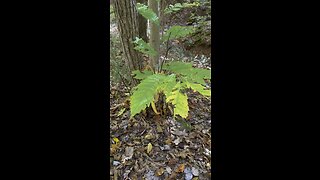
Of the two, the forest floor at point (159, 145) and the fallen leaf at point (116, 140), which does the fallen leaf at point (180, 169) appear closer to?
the forest floor at point (159, 145)

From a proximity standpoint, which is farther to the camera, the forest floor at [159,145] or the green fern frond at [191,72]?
the forest floor at [159,145]

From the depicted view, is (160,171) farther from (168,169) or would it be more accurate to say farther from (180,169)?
(180,169)

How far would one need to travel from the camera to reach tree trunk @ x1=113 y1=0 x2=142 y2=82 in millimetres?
3002

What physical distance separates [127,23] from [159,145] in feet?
4.62

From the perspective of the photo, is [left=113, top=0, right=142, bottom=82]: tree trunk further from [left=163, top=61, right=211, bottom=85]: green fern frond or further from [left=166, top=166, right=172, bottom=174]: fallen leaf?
[left=166, top=166, right=172, bottom=174]: fallen leaf

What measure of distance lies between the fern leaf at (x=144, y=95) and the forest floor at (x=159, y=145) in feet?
4.05

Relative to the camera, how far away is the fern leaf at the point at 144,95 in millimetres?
1623

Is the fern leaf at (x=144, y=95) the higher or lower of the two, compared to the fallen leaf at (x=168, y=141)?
higher

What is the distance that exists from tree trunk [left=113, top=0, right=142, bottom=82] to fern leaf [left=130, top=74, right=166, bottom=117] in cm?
146

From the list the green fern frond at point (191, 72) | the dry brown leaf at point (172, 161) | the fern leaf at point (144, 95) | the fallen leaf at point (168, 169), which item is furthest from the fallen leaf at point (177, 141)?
the fern leaf at point (144, 95)

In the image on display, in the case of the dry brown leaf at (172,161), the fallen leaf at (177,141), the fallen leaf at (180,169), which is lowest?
the fallen leaf at (180,169)
